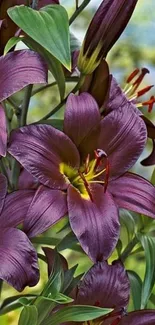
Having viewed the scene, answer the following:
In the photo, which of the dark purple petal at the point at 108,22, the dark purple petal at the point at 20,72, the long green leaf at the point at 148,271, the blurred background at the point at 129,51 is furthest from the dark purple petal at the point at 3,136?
the blurred background at the point at 129,51

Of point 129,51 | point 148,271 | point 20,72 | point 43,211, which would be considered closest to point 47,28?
point 20,72

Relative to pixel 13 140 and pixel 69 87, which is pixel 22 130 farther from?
pixel 69 87

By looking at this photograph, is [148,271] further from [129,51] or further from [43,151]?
[129,51]

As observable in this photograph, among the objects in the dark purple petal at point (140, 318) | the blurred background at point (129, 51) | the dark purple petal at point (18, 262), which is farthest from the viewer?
the blurred background at point (129, 51)

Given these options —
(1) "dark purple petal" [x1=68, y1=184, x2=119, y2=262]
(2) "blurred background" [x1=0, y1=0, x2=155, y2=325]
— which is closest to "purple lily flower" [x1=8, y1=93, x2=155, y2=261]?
(1) "dark purple petal" [x1=68, y1=184, x2=119, y2=262]

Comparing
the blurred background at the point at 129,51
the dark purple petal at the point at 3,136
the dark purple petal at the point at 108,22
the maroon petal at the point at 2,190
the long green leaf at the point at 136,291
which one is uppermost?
the dark purple petal at the point at 108,22

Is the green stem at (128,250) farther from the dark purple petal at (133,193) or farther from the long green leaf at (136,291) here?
the dark purple petal at (133,193)

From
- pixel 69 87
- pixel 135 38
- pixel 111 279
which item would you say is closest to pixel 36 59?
pixel 111 279
